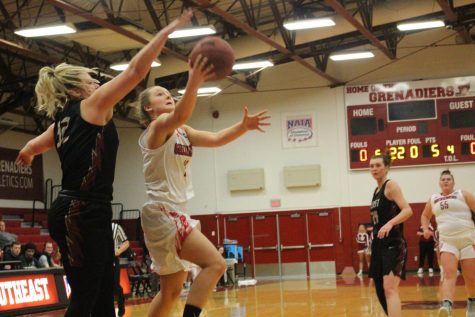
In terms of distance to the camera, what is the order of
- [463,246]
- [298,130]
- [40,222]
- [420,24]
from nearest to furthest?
1. [463,246]
2. [420,24]
3. [40,222]
4. [298,130]

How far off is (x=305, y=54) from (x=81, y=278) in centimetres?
2030

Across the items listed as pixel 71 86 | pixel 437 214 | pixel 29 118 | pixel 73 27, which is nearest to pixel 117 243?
pixel 437 214

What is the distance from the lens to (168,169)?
17.4 feet

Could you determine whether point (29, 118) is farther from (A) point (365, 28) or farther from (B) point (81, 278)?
(B) point (81, 278)

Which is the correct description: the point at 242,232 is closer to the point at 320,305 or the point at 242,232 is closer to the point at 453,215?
the point at 320,305

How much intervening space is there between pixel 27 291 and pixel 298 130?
Result: 49.4 ft

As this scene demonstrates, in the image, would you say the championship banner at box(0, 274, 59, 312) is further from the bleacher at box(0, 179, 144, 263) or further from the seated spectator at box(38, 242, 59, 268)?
the bleacher at box(0, 179, 144, 263)

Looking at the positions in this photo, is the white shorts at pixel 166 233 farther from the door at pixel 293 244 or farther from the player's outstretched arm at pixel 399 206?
the door at pixel 293 244

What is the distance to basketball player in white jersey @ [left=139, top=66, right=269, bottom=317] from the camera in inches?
198

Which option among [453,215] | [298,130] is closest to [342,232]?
[298,130]

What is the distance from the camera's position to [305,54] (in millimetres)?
23875

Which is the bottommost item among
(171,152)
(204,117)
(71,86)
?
(171,152)

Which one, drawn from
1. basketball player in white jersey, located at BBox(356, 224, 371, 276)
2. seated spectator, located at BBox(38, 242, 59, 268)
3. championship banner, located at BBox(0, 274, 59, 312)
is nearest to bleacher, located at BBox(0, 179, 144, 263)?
seated spectator, located at BBox(38, 242, 59, 268)

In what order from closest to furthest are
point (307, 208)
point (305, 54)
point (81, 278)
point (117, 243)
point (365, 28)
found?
point (81, 278) < point (117, 243) < point (365, 28) < point (305, 54) < point (307, 208)
